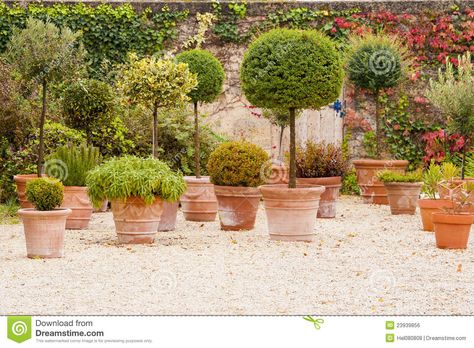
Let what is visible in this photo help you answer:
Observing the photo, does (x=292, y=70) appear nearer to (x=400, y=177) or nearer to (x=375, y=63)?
(x=400, y=177)

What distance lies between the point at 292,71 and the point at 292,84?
129 millimetres

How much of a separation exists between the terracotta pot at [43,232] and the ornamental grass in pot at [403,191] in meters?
5.24

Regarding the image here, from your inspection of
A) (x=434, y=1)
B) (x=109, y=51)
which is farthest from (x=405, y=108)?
(x=109, y=51)

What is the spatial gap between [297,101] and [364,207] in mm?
4146

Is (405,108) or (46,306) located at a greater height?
(405,108)

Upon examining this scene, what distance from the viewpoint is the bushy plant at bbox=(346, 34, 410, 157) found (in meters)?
13.5

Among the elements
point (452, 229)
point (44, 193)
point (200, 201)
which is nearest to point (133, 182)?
point (44, 193)

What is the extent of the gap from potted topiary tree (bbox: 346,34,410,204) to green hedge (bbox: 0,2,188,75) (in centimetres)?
308

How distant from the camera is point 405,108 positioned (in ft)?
48.6

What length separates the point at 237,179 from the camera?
9.88 m

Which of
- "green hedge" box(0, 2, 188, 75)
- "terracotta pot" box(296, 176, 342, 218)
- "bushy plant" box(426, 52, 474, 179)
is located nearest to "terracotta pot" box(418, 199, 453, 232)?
"terracotta pot" box(296, 176, 342, 218)

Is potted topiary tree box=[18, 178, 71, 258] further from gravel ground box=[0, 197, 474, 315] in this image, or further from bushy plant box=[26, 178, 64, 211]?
gravel ground box=[0, 197, 474, 315]
